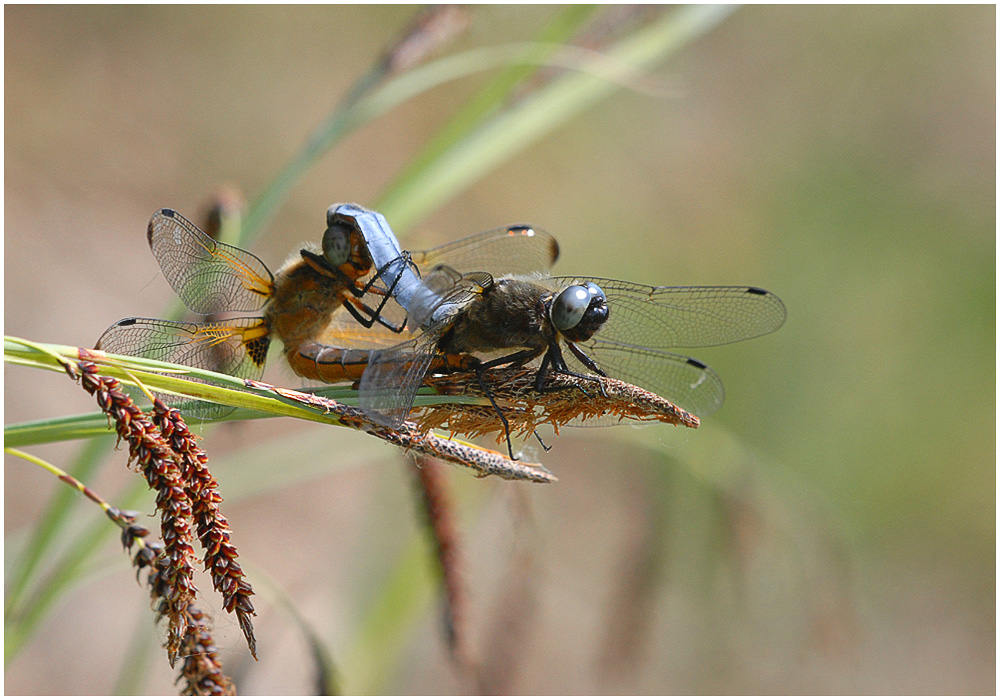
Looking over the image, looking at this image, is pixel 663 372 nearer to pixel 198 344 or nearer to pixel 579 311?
pixel 579 311

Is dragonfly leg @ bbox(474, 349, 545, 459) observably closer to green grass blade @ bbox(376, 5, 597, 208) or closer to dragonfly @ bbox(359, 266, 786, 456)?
dragonfly @ bbox(359, 266, 786, 456)

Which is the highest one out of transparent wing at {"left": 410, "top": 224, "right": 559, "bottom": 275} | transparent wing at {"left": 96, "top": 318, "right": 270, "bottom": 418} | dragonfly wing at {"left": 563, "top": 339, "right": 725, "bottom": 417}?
transparent wing at {"left": 410, "top": 224, "right": 559, "bottom": 275}

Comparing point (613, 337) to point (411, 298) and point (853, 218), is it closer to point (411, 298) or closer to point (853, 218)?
point (411, 298)

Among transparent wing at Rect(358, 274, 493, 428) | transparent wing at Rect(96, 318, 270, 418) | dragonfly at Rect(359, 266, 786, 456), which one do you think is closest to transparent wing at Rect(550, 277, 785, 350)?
dragonfly at Rect(359, 266, 786, 456)

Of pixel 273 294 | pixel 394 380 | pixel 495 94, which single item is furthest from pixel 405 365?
pixel 495 94

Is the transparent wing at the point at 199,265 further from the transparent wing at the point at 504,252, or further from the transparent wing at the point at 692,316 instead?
the transparent wing at the point at 692,316

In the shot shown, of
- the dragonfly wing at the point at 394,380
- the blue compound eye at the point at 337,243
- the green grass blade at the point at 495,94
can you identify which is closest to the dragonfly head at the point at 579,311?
the dragonfly wing at the point at 394,380
